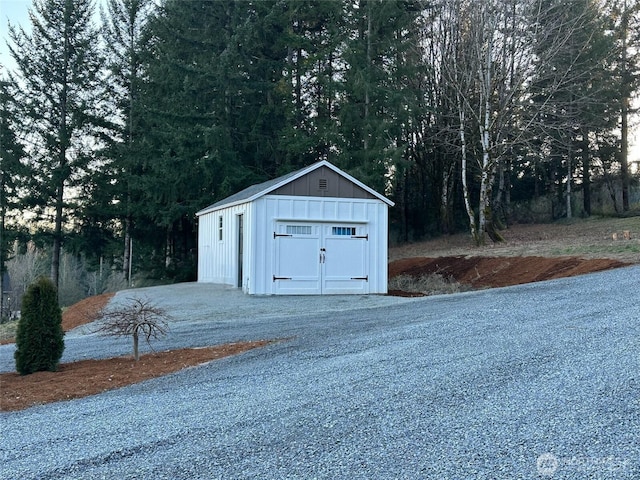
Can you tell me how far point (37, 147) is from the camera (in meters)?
24.1

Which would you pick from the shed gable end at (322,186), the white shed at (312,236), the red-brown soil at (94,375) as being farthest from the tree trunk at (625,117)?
the red-brown soil at (94,375)

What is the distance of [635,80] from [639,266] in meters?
18.5

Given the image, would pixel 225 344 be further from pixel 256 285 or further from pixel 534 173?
pixel 534 173

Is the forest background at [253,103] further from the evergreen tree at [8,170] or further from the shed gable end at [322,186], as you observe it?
the shed gable end at [322,186]

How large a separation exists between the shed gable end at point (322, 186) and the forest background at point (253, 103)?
6.19 meters

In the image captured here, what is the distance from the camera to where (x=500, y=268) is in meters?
16.7

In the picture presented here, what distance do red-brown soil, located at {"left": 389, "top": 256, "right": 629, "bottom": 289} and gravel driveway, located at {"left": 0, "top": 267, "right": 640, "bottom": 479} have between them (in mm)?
6819

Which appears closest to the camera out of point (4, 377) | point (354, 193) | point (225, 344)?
point (4, 377)

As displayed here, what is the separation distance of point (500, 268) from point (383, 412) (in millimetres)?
13299

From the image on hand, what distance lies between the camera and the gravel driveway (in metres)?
3.46

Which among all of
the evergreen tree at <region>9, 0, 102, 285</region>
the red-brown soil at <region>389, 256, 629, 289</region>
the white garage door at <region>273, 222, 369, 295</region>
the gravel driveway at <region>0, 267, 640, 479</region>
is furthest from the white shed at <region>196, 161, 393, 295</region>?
the evergreen tree at <region>9, 0, 102, 285</region>

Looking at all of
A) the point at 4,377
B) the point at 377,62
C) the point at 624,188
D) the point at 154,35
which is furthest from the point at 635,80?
the point at 4,377

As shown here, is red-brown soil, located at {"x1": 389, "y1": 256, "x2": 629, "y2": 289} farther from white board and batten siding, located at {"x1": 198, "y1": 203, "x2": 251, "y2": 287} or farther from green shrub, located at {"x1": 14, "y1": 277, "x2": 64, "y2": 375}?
green shrub, located at {"x1": 14, "y1": 277, "x2": 64, "y2": 375}

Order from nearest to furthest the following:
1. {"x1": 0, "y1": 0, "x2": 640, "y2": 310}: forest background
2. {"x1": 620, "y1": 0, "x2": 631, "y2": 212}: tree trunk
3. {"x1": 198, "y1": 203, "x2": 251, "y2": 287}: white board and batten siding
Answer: {"x1": 198, "y1": 203, "x2": 251, "y2": 287}: white board and batten siding → {"x1": 0, "y1": 0, "x2": 640, "y2": 310}: forest background → {"x1": 620, "y1": 0, "x2": 631, "y2": 212}: tree trunk
